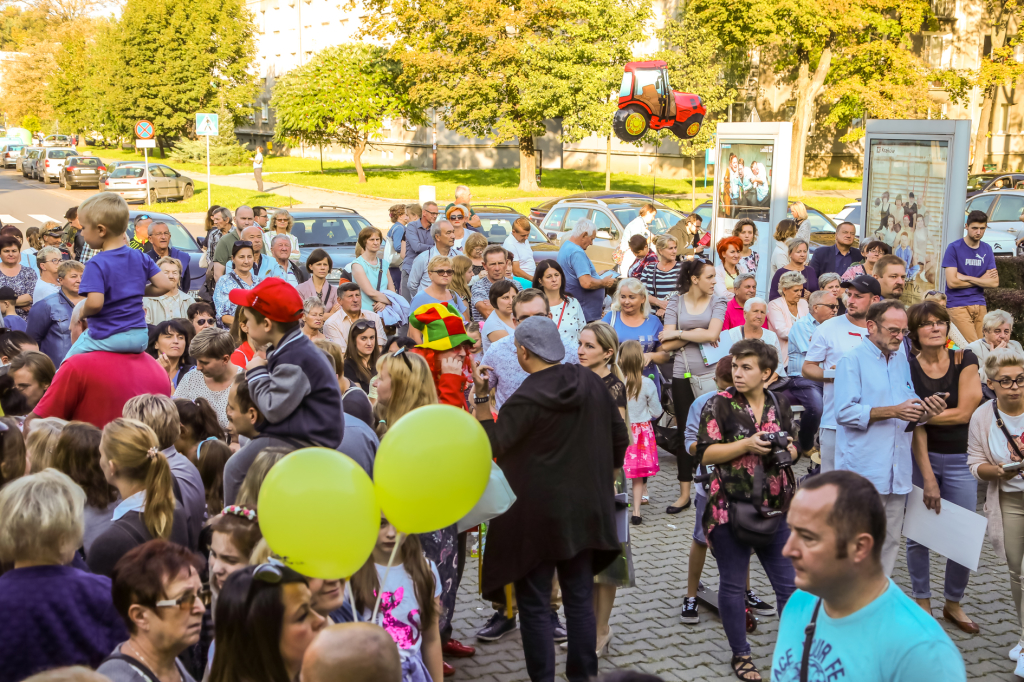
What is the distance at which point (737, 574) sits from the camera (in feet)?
17.0

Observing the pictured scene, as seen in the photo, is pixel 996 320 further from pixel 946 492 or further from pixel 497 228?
pixel 497 228

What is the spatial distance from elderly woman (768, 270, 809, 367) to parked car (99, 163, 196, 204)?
33.1m

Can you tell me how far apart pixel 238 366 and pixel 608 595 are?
3.00 meters

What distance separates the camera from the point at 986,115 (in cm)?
4084

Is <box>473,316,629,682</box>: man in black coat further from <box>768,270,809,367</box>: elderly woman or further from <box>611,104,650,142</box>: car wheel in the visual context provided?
<box>611,104,650,142</box>: car wheel

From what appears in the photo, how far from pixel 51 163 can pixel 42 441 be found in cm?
5045

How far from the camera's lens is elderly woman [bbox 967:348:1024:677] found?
545 cm

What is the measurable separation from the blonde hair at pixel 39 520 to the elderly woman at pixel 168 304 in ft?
18.0

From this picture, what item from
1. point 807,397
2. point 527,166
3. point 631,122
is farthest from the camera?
point 527,166

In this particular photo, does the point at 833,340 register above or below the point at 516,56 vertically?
below

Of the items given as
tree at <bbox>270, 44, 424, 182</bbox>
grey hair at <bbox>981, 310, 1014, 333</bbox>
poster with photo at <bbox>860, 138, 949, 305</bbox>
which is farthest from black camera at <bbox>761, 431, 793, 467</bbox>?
tree at <bbox>270, 44, 424, 182</bbox>

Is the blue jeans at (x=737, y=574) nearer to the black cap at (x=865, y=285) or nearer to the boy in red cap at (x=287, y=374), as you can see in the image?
the boy in red cap at (x=287, y=374)

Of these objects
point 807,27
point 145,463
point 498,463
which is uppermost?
point 807,27

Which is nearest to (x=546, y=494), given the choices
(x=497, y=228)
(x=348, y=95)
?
(x=497, y=228)
